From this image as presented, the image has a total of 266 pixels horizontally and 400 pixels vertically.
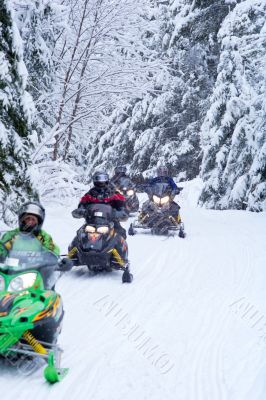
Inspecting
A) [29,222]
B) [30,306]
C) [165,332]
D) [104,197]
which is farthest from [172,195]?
[30,306]

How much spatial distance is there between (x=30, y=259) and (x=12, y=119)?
15.8 ft

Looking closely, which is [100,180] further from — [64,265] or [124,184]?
[124,184]

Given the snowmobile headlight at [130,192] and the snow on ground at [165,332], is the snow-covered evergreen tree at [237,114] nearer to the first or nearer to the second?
the snowmobile headlight at [130,192]

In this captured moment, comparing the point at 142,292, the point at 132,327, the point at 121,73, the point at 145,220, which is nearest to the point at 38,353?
the point at 132,327

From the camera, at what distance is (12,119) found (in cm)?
922

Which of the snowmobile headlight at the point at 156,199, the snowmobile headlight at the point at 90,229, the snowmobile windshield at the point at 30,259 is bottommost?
the snowmobile headlight at the point at 156,199

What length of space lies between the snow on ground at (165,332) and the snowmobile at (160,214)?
202cm

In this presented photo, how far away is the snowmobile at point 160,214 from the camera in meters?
13.1

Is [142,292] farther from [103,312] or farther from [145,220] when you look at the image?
[145,220]

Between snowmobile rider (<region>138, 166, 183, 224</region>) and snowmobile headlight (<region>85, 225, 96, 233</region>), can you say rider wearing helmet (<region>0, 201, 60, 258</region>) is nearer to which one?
snowmobile headlight (<region>85, 225, 96, 233</region>)

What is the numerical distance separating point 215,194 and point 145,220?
24.6 feet

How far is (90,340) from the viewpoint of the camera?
570 centimetres

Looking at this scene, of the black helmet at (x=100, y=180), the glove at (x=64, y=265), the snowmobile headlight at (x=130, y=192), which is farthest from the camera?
the snowmobile headlight at (x=130, y=192)

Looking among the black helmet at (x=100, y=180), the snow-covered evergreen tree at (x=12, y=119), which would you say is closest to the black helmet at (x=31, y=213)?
the snow-covered evergreen tree at (x=12, y=119)
